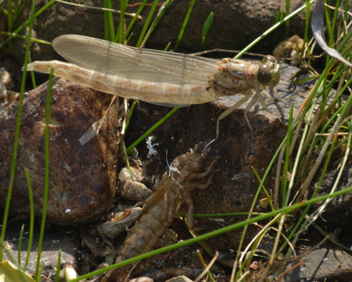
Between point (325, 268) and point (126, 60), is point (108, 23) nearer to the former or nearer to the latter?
point (126, 60)

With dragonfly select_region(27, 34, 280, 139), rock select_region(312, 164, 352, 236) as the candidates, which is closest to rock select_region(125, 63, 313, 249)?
dragonfly select_region(27, 34, 280, 139)

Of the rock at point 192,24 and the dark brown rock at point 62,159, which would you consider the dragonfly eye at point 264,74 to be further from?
the dark brown rock at point 62,159

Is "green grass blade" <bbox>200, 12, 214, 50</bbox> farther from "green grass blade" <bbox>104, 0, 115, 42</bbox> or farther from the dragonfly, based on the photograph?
"green grass blade" <bbox>104, 0, 115, 42</bbox>

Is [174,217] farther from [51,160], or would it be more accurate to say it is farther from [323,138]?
[323,138]

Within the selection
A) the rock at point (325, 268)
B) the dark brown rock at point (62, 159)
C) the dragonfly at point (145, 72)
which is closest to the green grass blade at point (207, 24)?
the dragonfly at point (145, 72)

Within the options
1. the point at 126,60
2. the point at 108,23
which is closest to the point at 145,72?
the point at 126,60

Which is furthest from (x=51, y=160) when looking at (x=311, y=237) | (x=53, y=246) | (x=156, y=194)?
(x=311, y=237)
